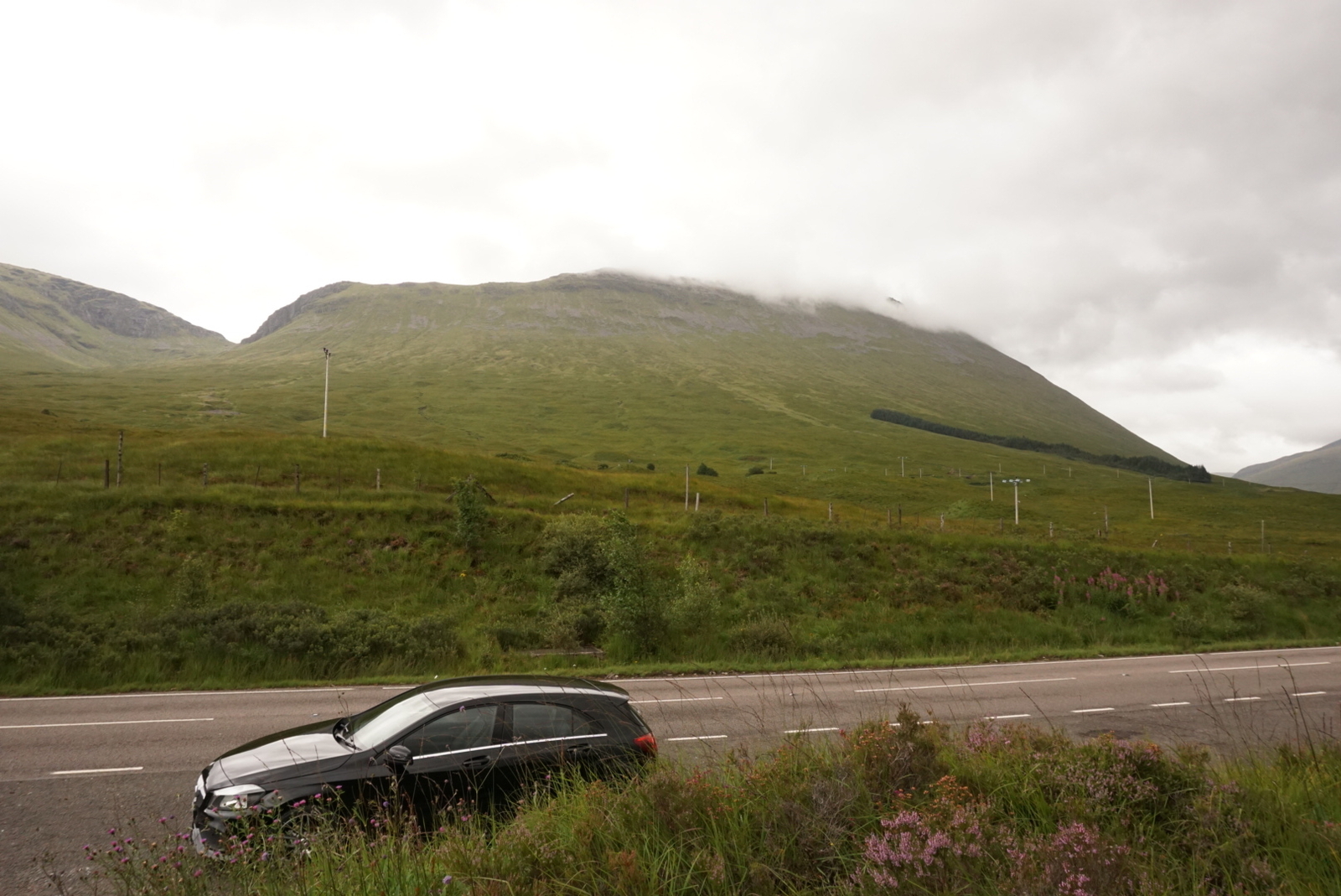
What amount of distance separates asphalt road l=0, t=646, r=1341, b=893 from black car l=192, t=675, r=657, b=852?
2.23ft

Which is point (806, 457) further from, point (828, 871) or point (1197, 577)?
point (828, 871)

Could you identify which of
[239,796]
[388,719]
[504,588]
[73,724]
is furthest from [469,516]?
[239,796]

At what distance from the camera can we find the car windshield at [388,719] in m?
8.17

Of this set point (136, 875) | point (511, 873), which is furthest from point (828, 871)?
point (136, 875)

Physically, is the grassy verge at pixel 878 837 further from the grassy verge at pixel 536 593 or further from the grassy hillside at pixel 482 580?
the grassy hillside at pixel 482 580

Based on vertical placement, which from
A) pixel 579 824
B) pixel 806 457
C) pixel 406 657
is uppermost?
pixel 806 457

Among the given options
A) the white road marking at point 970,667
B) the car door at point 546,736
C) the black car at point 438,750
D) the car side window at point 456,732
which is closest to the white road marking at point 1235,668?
the white road marking at point 970,667

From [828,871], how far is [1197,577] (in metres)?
39.1

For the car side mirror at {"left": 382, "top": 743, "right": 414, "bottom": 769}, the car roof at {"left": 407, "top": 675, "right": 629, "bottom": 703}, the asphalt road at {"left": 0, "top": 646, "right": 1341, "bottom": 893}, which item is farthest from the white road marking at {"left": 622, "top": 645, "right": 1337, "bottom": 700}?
the car side mirror at {"left": 382, "top": 743, "right": 414, "bottom": 769}

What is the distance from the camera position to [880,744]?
5.69 metres

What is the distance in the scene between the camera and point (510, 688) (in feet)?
28.6

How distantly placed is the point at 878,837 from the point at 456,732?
5.37m

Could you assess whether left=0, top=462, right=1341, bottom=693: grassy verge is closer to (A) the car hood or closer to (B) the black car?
(A) the car hood

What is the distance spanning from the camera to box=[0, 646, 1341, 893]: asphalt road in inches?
340
